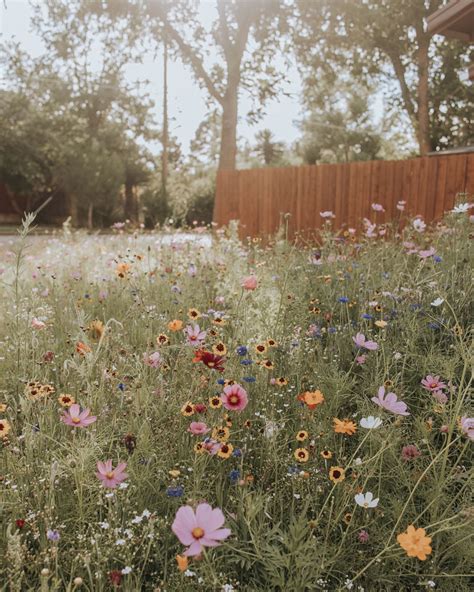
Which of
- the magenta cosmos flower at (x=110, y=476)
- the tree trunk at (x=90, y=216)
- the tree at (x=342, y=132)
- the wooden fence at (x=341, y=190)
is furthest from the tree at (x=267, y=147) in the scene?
the magenta cosmos flower at (x=110, y=476)

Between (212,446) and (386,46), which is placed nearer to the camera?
(212,446)

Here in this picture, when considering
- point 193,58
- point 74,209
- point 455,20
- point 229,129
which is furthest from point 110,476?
point 74,209

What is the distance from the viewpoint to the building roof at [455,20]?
6746 mm

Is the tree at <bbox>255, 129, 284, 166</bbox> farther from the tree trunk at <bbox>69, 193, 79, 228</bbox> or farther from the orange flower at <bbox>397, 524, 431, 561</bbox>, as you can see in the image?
the orange flower at <bbox>397, 524, 431, 561</bbox>

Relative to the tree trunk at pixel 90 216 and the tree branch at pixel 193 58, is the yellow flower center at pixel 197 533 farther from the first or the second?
the tree trunk at pixel 90 216

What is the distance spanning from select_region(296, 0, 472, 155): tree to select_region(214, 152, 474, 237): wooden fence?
22.6ft

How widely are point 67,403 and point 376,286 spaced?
2132 millimetres

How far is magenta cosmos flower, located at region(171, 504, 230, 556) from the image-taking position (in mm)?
954

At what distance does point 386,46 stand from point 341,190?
11.2 m

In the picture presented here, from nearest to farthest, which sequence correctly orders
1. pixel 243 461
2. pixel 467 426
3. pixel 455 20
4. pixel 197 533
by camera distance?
pixel 197 533 < pixel 467 426 < pixel 243 461 < pixel 455 20

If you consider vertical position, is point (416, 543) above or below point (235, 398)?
below

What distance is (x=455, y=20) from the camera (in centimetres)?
708

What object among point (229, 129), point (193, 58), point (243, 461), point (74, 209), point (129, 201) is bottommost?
point (243, 461)

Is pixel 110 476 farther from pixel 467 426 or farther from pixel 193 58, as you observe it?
pixel 193 58
